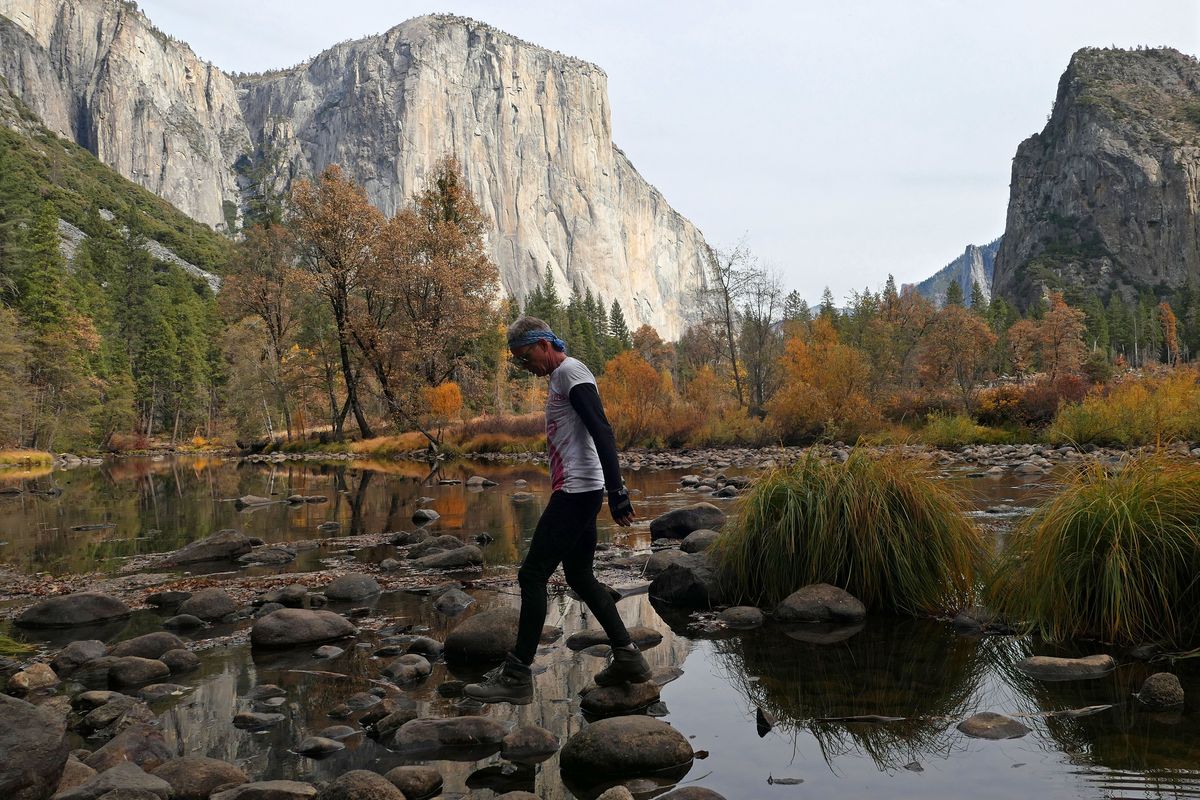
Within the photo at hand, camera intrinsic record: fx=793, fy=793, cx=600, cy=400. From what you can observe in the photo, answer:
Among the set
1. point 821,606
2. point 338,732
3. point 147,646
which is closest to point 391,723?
point 338,732

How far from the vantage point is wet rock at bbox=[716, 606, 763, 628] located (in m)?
6.47

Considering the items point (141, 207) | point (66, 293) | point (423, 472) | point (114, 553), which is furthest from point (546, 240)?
point (114, 553)

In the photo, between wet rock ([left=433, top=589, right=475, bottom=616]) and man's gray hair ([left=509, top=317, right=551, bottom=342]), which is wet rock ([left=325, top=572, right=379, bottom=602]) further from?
man's gray hair ([left=509, top=317, right=551, bottom=342])

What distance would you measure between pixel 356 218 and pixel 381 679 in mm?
32851

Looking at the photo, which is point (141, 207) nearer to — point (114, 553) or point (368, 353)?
point (368, 353)

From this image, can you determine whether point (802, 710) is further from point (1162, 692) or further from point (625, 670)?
point (1162, 692)

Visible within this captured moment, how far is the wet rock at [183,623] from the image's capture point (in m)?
6.95

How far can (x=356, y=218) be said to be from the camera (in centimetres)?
3522

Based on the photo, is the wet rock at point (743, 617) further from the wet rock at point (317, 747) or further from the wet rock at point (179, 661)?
the wet rock at point (179, 661)

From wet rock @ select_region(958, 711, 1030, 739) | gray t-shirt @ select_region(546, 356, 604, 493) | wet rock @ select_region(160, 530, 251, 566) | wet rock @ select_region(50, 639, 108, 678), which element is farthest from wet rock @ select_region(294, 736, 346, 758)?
wet rock @ select_region(160, 530, 251, 566)

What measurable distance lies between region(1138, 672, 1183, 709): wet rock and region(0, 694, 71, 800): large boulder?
5.36 metres

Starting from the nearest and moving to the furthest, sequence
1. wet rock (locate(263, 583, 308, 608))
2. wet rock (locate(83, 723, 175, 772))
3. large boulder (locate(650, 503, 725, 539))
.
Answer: wet rock (locate(83, 723, 175, 772)), wet rock (locate(263, 583, 308, 608)), large boulder (locate(650, 503, 725, 539))

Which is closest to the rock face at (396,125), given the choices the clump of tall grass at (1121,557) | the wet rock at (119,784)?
the clump of tall grass at (1121,557)

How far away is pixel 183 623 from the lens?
6.97 m
